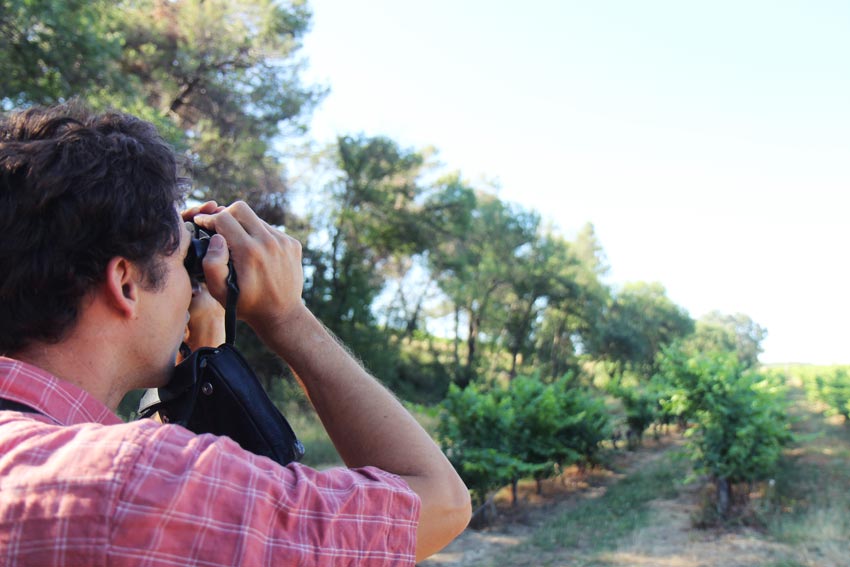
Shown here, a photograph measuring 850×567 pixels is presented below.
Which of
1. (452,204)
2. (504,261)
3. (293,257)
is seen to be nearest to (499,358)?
(504,261)

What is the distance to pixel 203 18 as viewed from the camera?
15.0 metres

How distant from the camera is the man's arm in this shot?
977 mm

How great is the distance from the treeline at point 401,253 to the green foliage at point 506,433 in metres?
0.03

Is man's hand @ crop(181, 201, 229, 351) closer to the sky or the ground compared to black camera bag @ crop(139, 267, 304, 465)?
closer to the sky

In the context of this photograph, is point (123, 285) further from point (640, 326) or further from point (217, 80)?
point (640, 326)

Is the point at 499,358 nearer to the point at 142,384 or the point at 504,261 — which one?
the point at 504,261

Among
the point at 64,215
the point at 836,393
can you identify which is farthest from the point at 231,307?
the point at 836,393

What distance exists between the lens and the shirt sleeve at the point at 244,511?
0.69m

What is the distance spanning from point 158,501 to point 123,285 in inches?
14.1

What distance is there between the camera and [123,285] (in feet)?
3.06

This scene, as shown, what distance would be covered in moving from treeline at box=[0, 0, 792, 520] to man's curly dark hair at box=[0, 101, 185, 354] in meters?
1.65

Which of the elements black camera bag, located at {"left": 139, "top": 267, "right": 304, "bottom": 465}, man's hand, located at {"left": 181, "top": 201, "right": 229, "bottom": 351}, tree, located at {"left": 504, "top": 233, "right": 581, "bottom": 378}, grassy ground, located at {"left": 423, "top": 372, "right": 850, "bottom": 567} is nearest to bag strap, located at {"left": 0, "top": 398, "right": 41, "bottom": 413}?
black camera bag, located at {"left": 139, "top": 267, "right": 304, "bottom": 465}

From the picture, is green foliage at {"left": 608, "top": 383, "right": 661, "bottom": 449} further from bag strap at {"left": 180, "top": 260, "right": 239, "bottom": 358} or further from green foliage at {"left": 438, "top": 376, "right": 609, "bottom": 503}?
bag strap at {"left": 180, "top": 260, "right": 239, "bottom": 358}

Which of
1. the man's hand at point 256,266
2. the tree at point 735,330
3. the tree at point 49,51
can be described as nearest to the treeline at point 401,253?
the tree at point 49,51
